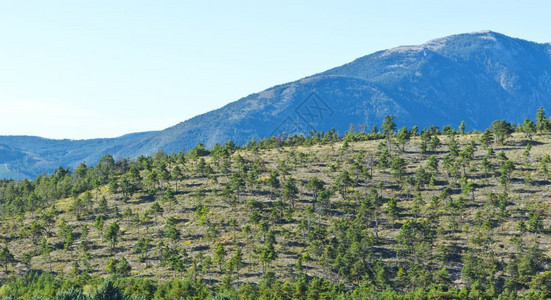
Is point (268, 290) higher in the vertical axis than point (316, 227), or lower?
lower

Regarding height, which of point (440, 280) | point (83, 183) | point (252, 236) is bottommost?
point (440, 280)

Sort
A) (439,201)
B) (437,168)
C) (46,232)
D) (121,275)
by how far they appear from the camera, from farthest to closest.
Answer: (437,168) < (46,232) < (439,201) < (121,275)

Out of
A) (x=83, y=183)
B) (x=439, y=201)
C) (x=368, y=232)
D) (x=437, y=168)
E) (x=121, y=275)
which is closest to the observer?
(x=121, y=275)

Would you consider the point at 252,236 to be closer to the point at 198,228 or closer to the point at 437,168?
the point at 198,228

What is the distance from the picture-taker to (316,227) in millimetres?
131875

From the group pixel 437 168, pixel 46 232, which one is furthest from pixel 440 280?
pixel 46 232

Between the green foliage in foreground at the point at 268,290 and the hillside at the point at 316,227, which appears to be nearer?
the green foliage in foreground at the point at 268,290

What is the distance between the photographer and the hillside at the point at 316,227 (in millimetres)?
110312

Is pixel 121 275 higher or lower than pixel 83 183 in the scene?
lower

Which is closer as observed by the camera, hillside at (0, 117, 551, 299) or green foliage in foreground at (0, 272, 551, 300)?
green foliage in foreground at (0, 272, 551, 300)

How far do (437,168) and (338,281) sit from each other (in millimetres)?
66556

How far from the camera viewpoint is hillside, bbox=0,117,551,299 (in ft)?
362

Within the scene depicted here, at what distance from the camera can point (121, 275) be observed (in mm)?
122812

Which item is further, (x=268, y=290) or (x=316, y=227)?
(x=316, y=227)
